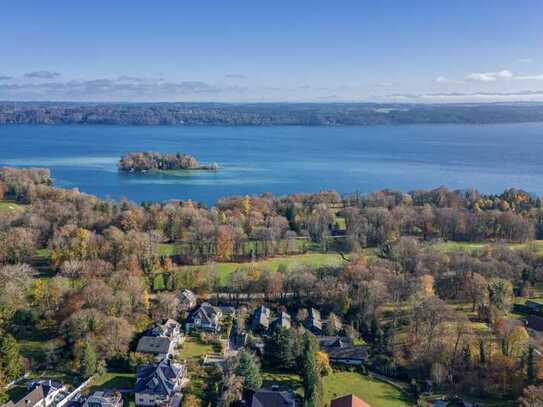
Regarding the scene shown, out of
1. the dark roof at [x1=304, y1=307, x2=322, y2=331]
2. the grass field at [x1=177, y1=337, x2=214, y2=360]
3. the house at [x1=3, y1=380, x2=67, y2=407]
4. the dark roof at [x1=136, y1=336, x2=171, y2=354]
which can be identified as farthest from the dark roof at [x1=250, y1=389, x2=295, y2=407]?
the house at [x1=3, y1=380, x2=67, y2=407]

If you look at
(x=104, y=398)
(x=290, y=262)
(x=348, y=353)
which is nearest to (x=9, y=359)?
(x=104, y=398)

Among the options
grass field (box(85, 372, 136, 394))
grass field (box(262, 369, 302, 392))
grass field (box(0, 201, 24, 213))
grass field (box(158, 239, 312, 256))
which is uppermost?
grass field (box(0, 201, 24, 213))

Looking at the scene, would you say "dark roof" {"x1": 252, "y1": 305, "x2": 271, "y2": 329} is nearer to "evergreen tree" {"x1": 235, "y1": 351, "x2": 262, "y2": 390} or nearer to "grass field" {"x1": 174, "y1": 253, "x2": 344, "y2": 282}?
"grass field" {"x1": 174, "y1": 253, "x2": 344, "y2": 282}

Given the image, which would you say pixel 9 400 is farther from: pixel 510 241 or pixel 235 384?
pixel 510 241

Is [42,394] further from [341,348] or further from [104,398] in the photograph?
[341,348]

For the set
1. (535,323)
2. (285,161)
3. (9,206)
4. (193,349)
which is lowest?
(193,349)

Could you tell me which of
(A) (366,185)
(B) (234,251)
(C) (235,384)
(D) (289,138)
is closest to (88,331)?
(C) (235,384)
